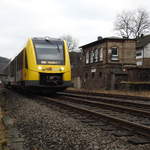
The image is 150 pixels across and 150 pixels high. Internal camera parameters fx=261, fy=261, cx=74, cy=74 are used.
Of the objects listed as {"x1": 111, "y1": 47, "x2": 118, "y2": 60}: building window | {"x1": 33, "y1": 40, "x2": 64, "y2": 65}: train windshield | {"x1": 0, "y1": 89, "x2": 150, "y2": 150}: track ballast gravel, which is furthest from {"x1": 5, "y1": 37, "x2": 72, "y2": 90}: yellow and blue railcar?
{"x1": 111, "y1": 47, "x2": 118, "y2": 60}: building window

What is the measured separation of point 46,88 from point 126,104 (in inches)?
199

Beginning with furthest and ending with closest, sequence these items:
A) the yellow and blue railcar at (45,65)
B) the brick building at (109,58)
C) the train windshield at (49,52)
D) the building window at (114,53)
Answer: the building window at (114,53), the brick building at (109,58), the train windshield at (49,52), the yellow and blue railcar at (45,65)

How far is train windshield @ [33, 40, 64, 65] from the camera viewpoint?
1427 centimetres

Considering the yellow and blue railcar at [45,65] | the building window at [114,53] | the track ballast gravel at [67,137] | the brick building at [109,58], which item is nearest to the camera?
the track ballast gravel at [67,137]

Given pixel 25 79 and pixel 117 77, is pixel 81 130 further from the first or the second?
pixel 117 77

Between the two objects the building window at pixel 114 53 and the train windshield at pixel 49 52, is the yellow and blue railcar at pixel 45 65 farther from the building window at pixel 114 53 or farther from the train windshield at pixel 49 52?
the building window at pixel 114 53

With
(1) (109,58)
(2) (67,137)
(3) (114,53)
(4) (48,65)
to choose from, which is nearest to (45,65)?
(4) (48,65)

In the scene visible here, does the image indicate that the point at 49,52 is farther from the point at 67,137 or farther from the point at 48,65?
the point at 67,137

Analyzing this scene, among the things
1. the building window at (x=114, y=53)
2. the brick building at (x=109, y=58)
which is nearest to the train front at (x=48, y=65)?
the brick building at (x=109, y=58)

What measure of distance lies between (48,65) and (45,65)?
0.17 metres

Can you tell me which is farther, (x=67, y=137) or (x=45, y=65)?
(x=45, y=65)

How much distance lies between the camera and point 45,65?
14.1m

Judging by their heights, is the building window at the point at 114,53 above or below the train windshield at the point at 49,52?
above

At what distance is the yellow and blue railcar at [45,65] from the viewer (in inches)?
546
